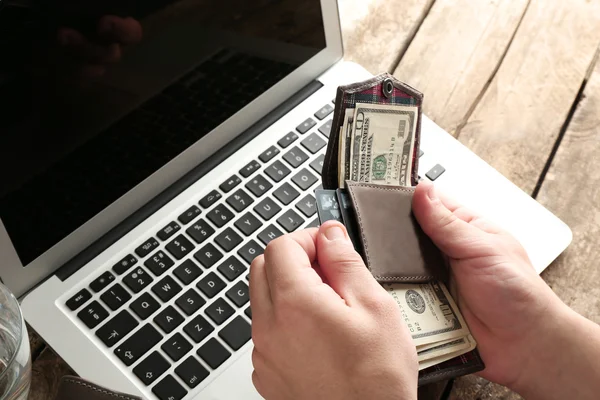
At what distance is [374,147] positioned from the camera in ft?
2.70

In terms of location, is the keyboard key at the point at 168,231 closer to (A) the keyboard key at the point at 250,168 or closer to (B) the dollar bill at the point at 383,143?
(A) the keyboard key at the point at 250,168

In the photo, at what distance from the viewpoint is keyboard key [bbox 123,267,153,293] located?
2.66 ft

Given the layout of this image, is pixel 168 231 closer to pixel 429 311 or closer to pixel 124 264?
pixel 124 264

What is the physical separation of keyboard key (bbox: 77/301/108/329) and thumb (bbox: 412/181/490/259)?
14.2 inches

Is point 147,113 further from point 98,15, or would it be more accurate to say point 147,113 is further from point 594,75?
point 594,75

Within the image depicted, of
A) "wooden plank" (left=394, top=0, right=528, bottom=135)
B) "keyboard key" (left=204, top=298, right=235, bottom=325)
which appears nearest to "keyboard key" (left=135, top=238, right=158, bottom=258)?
"keyboard key" (left=204, top=298, right=235, bottom=325)

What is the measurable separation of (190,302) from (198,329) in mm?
33

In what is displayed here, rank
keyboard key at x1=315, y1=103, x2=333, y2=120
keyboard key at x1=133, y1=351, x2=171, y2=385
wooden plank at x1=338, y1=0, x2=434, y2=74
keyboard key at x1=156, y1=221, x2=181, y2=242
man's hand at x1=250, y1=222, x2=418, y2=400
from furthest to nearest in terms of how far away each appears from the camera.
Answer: wooden plank at x1=338, y1=0, x2=434, y2=74
keyboard key at x1=315, y1=103, x2=333, y2=120
keyboard key at x1=156, y1=221, x2=181, y2=242
keyboard key at x1=133, y1=351, x2=171, y2=385
man's hand at x1=250, y1=222, x2=418, y2=400

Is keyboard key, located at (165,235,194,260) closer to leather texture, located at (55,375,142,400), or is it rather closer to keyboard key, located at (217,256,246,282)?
keyboard key, located at (217,256,246,282)

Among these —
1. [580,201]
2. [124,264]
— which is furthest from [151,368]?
[580,201]

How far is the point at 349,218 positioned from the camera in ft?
2.55

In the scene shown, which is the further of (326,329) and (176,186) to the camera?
(176,186)

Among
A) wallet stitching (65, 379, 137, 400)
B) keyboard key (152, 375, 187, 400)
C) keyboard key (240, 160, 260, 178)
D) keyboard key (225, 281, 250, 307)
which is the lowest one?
keyboard key (152, 375, 187, 400)

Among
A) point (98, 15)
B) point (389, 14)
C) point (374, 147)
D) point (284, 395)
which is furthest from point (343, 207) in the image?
point (389, 14)
